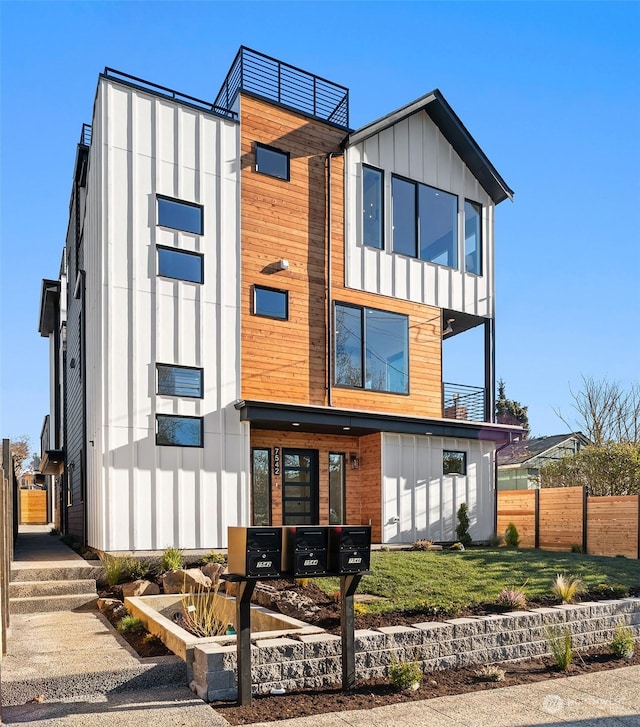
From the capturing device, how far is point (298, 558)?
19.4 ft

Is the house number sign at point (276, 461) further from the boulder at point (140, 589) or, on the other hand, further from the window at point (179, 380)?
the boulder at point (140, 589)

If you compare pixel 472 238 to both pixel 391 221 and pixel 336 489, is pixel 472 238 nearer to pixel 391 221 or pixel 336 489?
pixel 391 221

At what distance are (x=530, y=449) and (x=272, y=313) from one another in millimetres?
28472

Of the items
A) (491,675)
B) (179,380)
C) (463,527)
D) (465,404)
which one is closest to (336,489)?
(463,527)

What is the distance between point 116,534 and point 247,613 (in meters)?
6.39

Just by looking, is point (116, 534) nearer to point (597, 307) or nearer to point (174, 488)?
point (174, 488)

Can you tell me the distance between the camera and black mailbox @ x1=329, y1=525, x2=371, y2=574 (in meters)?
6.09

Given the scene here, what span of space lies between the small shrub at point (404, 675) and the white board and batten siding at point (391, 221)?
9.76 m

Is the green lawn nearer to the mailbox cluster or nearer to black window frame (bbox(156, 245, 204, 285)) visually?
the mailbox cluster

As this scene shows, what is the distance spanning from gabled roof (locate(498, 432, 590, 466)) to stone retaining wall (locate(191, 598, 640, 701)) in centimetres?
2853

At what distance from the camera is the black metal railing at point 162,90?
12422 mm

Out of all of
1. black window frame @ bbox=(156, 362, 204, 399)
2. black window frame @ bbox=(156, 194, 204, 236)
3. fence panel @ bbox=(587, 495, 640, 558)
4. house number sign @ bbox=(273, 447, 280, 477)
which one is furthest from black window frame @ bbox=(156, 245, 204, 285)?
fence panel @ bbox=(587, 495, 640, 558)

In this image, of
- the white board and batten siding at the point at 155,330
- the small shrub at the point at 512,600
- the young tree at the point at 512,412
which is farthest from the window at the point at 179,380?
the young tree at the point at 512,412

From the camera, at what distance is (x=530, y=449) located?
38.4 meters
